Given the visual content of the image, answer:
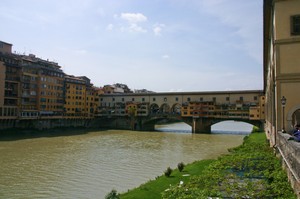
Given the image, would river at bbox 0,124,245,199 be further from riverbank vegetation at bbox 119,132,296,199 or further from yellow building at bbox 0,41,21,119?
yellow building at bbox 0,41,21,119

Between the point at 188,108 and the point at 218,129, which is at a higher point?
the point at 188,108

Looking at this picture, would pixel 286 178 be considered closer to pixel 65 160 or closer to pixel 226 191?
pixel 226 191

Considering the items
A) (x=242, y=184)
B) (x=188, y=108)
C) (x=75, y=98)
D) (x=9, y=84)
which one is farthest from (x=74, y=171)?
(x=75, y=98)

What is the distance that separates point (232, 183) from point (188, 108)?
5192 cm

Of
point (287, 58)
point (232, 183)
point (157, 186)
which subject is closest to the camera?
point (232, 183)

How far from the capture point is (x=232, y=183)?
37.5 ft

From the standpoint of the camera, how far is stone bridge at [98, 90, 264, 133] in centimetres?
5869

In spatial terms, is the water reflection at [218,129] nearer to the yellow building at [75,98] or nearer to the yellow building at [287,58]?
the yellow building at [75,98]

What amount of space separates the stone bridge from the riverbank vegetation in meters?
41.7

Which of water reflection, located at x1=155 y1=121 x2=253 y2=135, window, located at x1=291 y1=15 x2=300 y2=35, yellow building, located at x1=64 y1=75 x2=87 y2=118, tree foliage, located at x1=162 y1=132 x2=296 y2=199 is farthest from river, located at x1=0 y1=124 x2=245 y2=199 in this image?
yellow building, located at x1=64 y1=75 x2=87 y2=118

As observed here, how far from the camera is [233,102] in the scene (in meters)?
60.8

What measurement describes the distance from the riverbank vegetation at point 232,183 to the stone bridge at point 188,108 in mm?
41696

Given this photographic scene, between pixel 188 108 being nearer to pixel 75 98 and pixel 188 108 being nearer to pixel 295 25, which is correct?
pixel 75 98

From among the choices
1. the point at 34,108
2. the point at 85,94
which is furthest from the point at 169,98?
the point at 34,108
